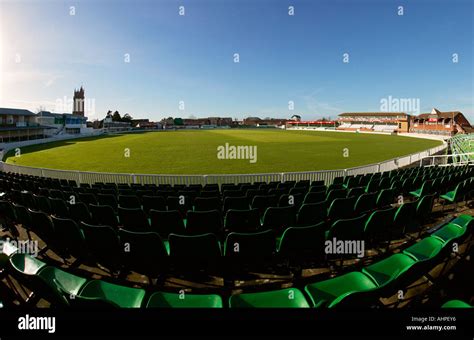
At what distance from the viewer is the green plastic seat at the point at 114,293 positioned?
2.80m

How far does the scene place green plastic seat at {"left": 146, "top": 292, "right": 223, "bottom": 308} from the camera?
8.89 feet

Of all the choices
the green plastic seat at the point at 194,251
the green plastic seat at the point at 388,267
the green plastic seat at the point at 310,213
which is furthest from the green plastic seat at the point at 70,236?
the green plastic seat at the point at 388,267

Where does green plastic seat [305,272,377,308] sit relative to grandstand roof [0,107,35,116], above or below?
below

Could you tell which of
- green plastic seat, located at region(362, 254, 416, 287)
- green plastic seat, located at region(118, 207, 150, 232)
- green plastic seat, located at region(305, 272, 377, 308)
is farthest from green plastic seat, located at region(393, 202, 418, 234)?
green plastic seat, located at region(118, 207, 150, 232)

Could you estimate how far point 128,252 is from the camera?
3.66m

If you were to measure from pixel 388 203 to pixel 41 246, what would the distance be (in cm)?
894

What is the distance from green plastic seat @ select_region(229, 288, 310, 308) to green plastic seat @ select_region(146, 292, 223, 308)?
21 centimetres

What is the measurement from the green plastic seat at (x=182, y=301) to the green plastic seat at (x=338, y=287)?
3.71 feet

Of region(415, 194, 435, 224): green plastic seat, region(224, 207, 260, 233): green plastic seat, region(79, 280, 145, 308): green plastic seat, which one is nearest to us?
region(79, 280, 145, 308): green plastic seat

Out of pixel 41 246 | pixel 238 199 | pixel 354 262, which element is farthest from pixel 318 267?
pixel 41 246

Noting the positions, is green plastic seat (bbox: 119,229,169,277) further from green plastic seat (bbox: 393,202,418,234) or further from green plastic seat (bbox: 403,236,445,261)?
green plastic seat (bbox: 393,202,418,234)

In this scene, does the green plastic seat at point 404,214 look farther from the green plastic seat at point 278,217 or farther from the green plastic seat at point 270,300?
the green plastic seat at point 270,300
